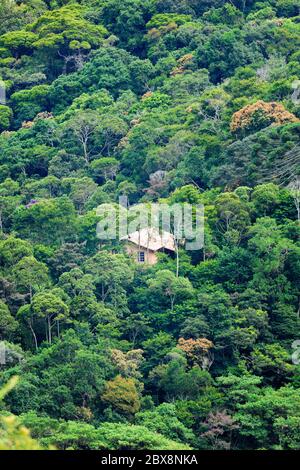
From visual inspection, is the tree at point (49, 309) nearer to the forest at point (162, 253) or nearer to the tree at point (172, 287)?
the forest at point (162, 253)

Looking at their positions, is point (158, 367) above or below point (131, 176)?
below

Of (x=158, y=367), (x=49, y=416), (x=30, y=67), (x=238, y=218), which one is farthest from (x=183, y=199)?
(x=30, y=67)

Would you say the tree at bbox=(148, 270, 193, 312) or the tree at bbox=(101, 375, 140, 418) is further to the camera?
the tree at bbox=(148, 270, 193, 312)

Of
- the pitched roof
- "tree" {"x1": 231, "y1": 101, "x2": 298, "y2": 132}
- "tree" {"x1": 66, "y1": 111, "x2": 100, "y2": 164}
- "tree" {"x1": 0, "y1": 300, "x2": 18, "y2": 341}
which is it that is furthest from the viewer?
"tree" {"x1": 66, "y1": 111, "x2": 100, "y2": 164}

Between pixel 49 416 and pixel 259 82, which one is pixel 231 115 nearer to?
pixel 259 82

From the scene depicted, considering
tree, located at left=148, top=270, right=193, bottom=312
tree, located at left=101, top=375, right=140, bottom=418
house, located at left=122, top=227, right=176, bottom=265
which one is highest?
house, located at left=122, top=227, right=176, bottom=265

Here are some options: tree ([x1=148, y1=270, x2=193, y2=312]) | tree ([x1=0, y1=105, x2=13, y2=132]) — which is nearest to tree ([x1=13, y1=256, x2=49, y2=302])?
tree ([x1=148, y1=270, x2=193, y2=312])

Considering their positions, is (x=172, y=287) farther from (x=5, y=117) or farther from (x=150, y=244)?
(x=5, y=117)

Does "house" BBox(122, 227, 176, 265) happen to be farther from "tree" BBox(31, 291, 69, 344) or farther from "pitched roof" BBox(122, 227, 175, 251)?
"tree" BBox(31, 291, 69, 344)
